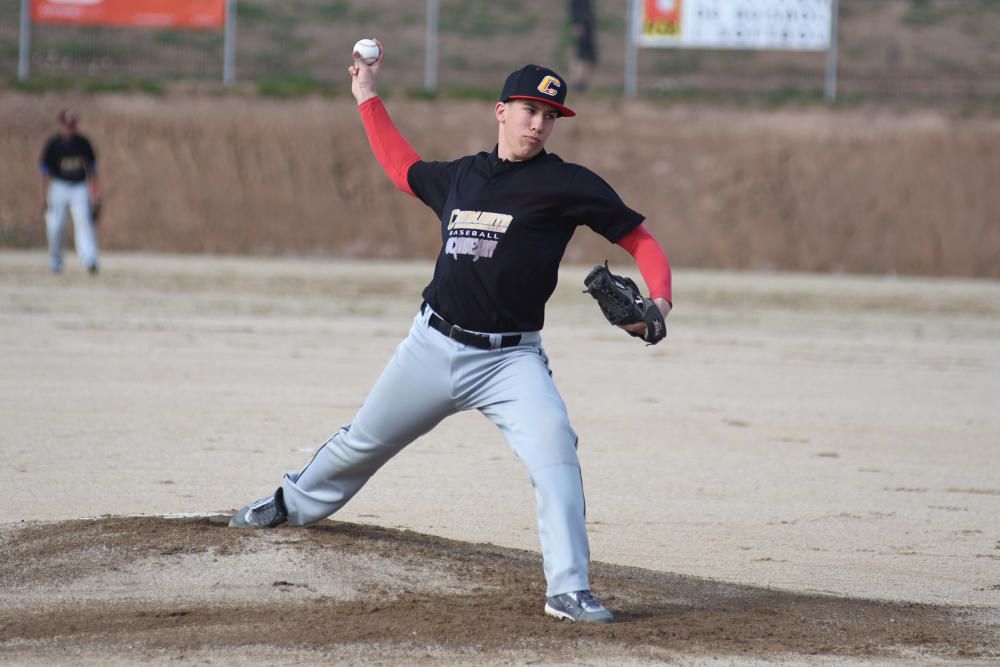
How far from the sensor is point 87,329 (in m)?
12.8

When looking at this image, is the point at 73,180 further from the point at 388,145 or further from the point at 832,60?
the point at 832,60

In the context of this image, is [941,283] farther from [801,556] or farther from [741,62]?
[801,556]

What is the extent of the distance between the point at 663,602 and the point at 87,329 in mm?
9151

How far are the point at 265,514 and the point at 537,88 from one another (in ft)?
6.94

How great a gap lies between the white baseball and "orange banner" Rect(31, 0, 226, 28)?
67.2 ft

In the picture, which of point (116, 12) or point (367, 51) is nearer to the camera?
point (367, 51)

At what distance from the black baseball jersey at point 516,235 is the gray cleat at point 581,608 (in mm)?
999

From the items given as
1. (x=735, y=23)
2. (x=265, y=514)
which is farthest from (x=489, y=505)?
(x=735, y=23)

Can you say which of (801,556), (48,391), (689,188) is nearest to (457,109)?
(689,188)

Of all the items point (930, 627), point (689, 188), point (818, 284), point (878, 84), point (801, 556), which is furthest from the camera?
point (878, 84)

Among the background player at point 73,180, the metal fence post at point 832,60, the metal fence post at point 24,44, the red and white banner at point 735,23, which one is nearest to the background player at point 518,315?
the background player at point 73,180

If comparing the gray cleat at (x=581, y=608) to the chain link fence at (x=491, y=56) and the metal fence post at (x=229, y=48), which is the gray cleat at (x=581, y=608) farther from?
the chain link fence at (x=491, y=56)

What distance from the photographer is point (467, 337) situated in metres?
4.80

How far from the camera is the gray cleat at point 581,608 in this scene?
15.1 ft
